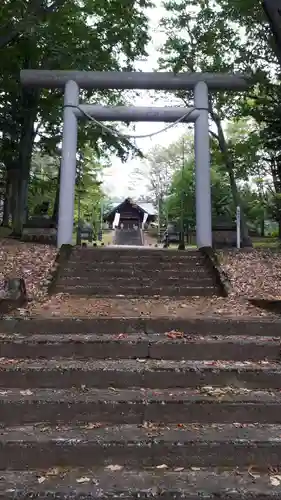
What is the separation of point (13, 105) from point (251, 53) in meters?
7.01

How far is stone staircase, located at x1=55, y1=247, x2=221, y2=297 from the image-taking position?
658 centimetres

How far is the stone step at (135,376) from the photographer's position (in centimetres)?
346

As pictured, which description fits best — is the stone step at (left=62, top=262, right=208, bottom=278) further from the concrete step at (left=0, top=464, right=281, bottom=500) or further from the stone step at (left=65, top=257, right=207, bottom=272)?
the concrete step at (left=0, top=464, right=281, bottom=500)

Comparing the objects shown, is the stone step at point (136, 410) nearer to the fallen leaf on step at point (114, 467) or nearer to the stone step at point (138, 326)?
the fallen leaf on step at point (114, 467)

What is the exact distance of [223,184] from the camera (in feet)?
82.5

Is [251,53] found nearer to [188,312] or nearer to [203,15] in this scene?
[203,15]

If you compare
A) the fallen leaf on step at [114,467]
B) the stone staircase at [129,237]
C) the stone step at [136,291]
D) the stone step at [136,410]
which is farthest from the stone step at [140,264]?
the stone staircase at [129,237]

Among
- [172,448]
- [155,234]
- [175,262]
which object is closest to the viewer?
[172,448]

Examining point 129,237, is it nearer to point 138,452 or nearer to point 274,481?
point 138,452

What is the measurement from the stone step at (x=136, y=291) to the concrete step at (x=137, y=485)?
386cm

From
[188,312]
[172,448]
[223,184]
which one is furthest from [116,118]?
[223,184]

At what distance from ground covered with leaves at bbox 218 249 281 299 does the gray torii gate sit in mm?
1037

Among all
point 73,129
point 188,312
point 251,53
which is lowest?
point 188,312

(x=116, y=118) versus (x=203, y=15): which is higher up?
(x=203, y=15)
